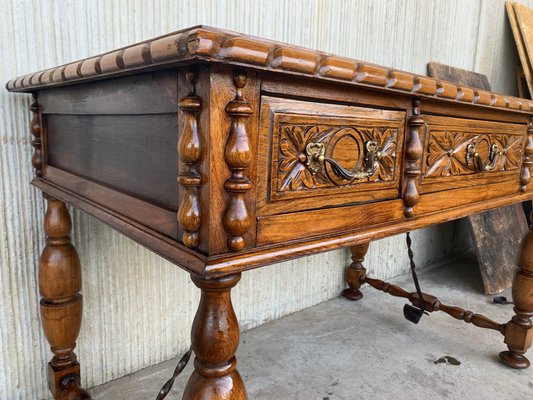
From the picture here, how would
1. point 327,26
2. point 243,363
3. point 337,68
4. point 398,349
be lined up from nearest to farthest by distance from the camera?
point 337,68 → point 243,363 → point 398,349 → point 327,26

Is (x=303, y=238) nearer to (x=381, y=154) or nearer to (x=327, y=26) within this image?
(x=381, y=154)

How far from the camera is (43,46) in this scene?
0.96 m

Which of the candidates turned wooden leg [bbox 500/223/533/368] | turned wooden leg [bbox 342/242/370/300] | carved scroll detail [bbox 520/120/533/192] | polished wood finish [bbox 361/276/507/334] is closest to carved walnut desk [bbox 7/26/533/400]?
carved scroll detail [bbox 520/120/533/192]

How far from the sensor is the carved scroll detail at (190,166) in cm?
46

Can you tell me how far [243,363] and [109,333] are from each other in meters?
0.40

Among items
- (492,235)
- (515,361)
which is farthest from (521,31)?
(515,361)

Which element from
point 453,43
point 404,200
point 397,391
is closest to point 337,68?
point 404,200

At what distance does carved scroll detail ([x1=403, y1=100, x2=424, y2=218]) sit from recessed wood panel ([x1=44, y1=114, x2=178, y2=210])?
0.42 metres

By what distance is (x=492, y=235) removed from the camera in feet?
6.75

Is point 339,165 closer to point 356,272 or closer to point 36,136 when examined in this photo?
point 36,136

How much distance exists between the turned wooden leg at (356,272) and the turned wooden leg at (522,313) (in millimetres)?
565

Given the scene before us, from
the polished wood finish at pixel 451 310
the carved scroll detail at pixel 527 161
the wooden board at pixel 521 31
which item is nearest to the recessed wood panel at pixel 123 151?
the carved scroll detail at pixel 527 161

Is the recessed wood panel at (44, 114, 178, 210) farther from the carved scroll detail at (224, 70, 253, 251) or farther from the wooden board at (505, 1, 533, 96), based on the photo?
the wooden board at (505, 1, 533, 96)

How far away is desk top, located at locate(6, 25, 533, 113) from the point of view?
42 cm
